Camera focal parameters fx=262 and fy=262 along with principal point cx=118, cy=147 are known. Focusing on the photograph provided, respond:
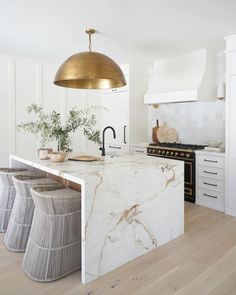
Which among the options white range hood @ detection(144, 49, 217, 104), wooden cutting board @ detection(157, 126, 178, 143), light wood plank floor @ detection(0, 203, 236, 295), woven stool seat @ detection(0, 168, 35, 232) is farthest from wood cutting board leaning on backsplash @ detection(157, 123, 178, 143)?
woven stool seat @ detection(0, 168, 35, 232)

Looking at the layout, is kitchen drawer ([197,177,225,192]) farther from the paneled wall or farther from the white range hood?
the paneled wall

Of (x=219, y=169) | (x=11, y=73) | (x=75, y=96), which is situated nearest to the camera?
(x=219, y=169)

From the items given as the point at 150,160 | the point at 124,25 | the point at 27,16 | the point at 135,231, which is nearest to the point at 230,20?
the point at 124,25

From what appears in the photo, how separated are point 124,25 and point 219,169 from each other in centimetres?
239

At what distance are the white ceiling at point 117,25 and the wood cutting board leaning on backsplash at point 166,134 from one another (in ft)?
4.69

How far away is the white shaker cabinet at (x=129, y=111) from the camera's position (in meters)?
5.21

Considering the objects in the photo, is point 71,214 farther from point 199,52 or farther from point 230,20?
point 199,52

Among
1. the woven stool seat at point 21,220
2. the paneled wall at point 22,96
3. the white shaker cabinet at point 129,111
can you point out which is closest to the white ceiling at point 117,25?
the paneled wall at point 22,96

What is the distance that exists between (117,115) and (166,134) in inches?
42.9

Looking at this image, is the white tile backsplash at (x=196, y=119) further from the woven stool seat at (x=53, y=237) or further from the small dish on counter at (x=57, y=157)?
the woven stool seat at (x=53, y=237)

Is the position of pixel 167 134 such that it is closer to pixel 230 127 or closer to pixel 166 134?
pixel 166 134

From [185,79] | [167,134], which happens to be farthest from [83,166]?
[167,134]

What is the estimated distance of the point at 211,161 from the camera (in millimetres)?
3920

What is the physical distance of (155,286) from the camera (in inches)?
83.5
